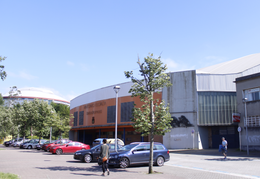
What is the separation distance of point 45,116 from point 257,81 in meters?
32.1

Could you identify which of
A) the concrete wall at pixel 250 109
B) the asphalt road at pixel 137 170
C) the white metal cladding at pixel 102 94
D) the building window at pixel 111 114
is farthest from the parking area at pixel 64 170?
the building window at pixel 111 114

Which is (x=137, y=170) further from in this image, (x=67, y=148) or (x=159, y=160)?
(x=67, y=148)

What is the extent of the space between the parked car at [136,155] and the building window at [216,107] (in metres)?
19.7

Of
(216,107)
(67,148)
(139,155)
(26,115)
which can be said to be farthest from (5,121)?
(139,155)

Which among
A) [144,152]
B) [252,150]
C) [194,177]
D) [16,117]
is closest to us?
[194,177]

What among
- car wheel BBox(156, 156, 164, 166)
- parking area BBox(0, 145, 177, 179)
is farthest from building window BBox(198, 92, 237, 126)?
parking area BBox(0, 145, 177, 179)

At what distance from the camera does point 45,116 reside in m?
41.3

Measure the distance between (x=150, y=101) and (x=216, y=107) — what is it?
22.8m

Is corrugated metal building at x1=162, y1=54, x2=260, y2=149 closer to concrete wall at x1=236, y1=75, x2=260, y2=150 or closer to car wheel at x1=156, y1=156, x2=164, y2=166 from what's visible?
concrete wall at x1=236, y1=75, x2=260, y2=150

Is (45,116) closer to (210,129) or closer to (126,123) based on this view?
(126,123)

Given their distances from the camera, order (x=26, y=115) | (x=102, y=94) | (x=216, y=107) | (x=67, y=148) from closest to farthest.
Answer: (x=67, y=148)
(x=216, y=107)
(x=26, y=115)
(x=102, y=94)

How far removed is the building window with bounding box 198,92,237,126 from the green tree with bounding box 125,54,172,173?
21.5 metres

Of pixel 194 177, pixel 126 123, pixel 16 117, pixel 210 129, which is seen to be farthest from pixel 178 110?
pixel 16 117

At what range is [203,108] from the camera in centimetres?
3378
